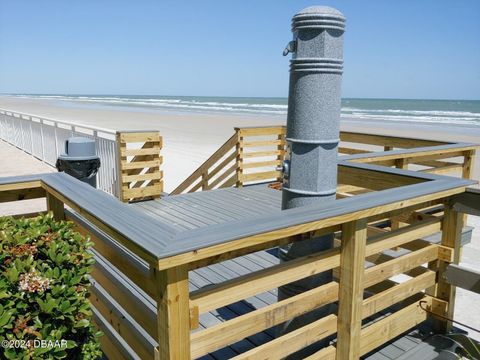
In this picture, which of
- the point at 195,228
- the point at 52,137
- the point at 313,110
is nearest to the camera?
the point at 195,228

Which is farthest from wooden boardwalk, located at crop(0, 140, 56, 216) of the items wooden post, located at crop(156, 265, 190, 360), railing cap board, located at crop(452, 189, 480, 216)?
railing cap board, located at crop(452, 189, 480, 216)

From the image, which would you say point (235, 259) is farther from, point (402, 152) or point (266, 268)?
point (266, 268)

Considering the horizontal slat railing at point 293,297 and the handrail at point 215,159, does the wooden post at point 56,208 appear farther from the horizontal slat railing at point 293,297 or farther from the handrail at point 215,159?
the handrail at point 215,159

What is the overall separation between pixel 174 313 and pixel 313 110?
1306mm

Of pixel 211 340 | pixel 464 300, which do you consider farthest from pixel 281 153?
pixel 211 340

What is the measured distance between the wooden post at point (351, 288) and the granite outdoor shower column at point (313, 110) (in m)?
0.27

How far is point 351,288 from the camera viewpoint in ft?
7.29

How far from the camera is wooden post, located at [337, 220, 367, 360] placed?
2182 millimetres

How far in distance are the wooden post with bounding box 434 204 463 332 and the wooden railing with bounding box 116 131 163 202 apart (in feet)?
16.9

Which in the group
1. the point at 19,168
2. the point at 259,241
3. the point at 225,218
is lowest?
the point at 19,168

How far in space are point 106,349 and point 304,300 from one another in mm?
1241

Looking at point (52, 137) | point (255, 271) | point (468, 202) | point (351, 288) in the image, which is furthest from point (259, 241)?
point (52, 137)

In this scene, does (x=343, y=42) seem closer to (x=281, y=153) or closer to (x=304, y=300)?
(x=304, y=300)

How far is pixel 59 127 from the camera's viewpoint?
33.7 feet
